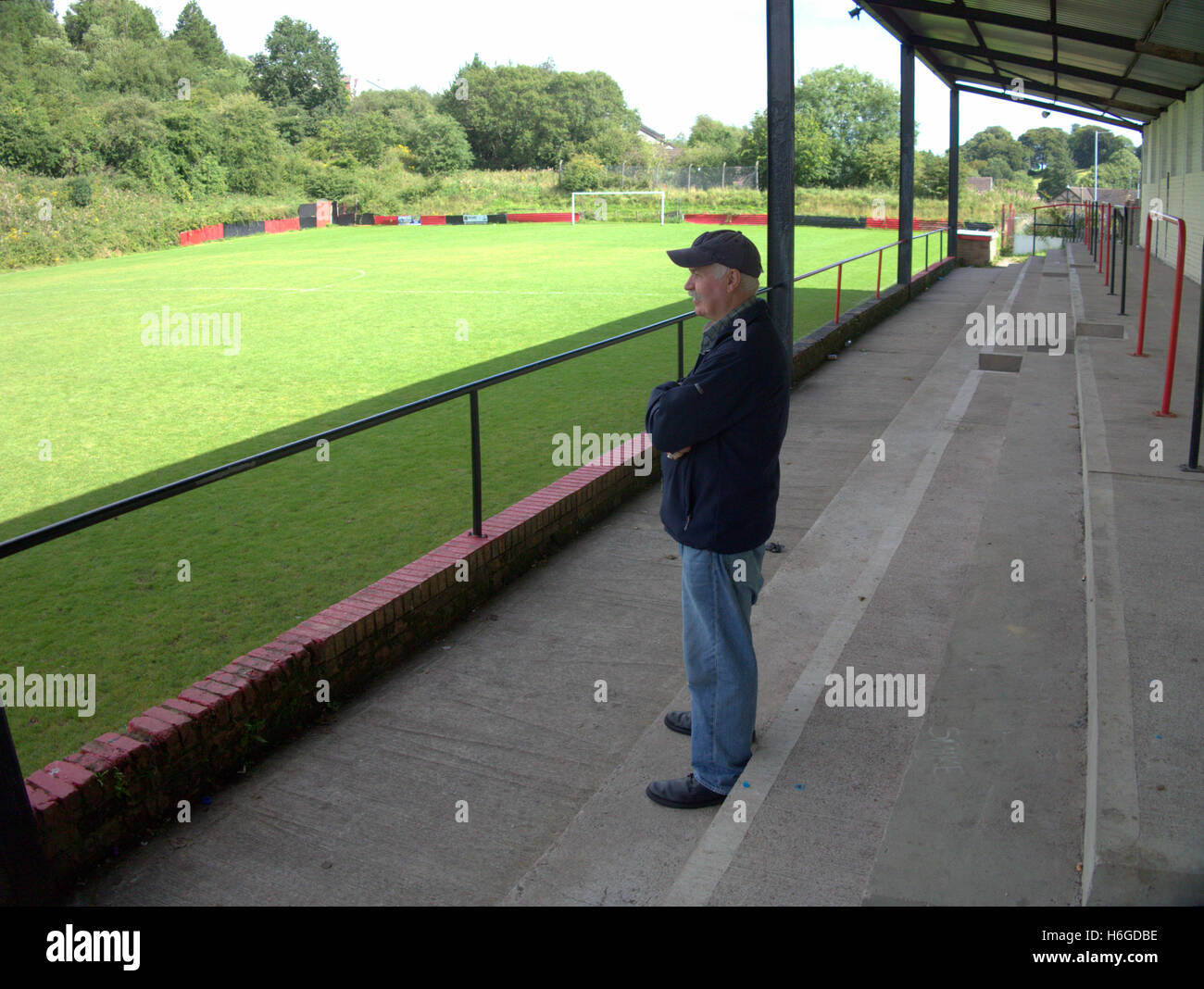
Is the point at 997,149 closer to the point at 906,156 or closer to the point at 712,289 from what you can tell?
the point at 906,156

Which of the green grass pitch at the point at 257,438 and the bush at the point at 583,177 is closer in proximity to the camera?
the green grass pitch at the point at 257,438

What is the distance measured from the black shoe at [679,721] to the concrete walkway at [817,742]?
0.06 metres

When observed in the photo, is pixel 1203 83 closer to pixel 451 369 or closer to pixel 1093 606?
pixel 451 369

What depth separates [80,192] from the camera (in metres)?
46.9

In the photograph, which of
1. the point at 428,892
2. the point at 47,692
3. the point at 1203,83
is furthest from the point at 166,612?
the point at 1203,83

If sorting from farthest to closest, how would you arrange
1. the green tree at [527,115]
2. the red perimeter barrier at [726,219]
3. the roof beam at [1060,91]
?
the green tree at [527,115] < the red perimeter barrier at [726,219] < the roof beam at [1060,91]

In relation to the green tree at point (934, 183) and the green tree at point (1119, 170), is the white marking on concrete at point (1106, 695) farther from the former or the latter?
the green tree at point (1119, 170)

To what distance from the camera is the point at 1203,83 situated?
1850 centimetres

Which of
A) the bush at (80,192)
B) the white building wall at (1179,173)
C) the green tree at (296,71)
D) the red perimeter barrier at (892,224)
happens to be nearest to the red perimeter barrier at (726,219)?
the red perimeter barrier at (892,224)

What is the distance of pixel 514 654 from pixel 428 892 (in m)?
1.82

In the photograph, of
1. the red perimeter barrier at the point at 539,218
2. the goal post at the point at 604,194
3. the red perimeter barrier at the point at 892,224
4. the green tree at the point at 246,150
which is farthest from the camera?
the green tree at the point at 246,150

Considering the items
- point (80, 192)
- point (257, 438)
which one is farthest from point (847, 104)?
point (257, 438)

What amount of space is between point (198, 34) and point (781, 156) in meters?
115

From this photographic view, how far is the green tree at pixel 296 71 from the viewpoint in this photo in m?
112
